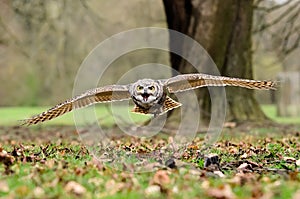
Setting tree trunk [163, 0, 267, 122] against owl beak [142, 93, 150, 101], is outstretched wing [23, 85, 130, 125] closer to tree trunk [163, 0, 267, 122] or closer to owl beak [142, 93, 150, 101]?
owl beak [142, 93, 150, 101]

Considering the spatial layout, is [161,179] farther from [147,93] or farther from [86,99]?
[86,99]

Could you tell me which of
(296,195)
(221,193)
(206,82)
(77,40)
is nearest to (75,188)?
(221,193)

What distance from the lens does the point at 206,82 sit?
7.36 metres

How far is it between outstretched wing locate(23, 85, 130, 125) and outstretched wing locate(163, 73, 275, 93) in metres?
0.51

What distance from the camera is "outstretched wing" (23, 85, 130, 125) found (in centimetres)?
684

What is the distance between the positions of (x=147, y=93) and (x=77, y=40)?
2119cm

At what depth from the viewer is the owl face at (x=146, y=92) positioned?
6.61 meters

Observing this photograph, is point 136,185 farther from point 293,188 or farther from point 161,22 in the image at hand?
point 161,22

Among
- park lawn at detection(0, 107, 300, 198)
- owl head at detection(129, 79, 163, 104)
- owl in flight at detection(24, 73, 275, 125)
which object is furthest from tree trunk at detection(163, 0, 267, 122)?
park lawn at detection(0, 107, 300, 198)

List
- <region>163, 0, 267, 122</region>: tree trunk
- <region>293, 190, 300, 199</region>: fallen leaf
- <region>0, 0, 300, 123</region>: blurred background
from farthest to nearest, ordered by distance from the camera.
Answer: <region>0, 0, 300, 123</region>: blurred background
<region>163, 0, 267, 122</region>: tree trunk
<region>293, 190, 300, 199</region>: fallen leaf

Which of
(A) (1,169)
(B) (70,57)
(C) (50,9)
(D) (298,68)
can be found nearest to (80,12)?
(C) (50,9)

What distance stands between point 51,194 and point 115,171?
114 centimetres

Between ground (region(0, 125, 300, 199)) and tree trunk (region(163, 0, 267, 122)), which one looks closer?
ground (region(0, 125, 300, 199))

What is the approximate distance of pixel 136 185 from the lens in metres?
4.63
